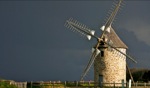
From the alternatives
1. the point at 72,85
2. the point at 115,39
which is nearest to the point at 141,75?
the point at 115,39

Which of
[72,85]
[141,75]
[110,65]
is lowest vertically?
[72,85]

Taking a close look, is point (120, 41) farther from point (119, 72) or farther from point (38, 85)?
point (38, 85)

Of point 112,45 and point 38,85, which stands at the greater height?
point 112,45

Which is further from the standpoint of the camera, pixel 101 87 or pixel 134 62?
pixel 134 62

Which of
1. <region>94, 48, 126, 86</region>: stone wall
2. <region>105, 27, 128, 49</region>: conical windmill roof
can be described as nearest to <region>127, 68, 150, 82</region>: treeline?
<region>105, 27, 128, 49</region>: conical windmill roof

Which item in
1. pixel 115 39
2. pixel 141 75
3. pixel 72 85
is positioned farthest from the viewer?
pixel 141 75

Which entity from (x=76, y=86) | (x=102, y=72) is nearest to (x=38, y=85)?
(x=76, y=86)

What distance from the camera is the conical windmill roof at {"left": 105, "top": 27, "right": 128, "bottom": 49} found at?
5147 cm

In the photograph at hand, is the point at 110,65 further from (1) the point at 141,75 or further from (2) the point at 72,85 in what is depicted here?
(1) the point at 141,75

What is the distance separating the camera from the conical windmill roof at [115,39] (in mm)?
51469

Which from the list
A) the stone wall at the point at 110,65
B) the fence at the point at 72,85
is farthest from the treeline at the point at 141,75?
the fence at the point at 72,85

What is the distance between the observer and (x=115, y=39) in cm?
5197

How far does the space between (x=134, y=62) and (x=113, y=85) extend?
3.73 m

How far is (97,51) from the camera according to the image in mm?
50500
